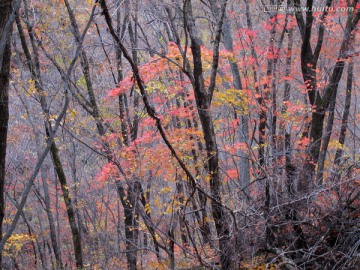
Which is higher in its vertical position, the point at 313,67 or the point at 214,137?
the point at 313,67

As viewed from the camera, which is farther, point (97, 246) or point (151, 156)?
point (97, 246)

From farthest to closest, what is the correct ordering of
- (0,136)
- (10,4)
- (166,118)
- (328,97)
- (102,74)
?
(102,74), (166,118), (328,97), (0,136), (10,4)

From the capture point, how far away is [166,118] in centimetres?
1074

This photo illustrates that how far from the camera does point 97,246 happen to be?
18.5m

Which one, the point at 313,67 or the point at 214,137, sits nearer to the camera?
the point at 214,137

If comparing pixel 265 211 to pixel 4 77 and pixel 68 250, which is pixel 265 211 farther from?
pixel 68 250

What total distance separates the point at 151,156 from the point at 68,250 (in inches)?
467

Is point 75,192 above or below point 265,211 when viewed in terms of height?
below

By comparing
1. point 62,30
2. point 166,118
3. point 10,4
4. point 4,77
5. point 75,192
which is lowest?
point 75,192

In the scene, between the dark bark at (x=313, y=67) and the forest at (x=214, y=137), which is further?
the dark bark at (x=313, y=67)

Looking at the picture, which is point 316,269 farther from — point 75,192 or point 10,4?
point 75,192

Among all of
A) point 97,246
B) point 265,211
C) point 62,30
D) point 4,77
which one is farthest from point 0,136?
point 97,246

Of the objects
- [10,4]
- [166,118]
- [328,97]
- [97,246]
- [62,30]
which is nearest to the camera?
[10,4]

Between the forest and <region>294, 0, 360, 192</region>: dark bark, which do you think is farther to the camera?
<region>294, 0, 360, 192</region>: dark bark
